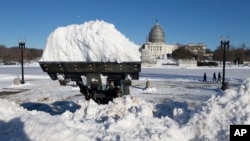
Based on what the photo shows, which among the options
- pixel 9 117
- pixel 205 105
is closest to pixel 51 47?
pixel 9 117

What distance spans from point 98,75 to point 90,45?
93 cm

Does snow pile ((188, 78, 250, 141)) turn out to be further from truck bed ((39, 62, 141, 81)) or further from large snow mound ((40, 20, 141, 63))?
large snow mound ((40, 20, 141, 63))

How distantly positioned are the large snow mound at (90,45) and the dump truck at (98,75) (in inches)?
6.4

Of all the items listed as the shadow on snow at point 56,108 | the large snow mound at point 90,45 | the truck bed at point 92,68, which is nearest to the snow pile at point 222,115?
the truck bed at point 92,68

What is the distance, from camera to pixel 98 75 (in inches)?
388

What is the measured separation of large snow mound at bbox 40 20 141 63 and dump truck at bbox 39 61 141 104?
0.16 m

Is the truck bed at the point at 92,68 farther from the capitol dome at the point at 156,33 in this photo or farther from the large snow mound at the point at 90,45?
the capitol dome at the point at 156,33

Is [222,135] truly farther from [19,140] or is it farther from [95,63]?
[95,63]

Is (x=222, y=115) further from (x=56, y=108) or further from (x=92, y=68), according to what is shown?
(x=56, y=108)

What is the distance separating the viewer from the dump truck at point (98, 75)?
958cm

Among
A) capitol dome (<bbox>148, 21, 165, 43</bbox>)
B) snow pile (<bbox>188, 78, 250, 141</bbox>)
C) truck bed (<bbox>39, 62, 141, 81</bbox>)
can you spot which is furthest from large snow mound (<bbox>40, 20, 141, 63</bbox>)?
capitol dome (<bbox>148, 21, 165, 43</bbox>)

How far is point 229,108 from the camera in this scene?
652cm

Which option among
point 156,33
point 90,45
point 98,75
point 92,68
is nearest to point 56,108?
point 98,75

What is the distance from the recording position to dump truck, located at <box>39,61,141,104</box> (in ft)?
31.4
